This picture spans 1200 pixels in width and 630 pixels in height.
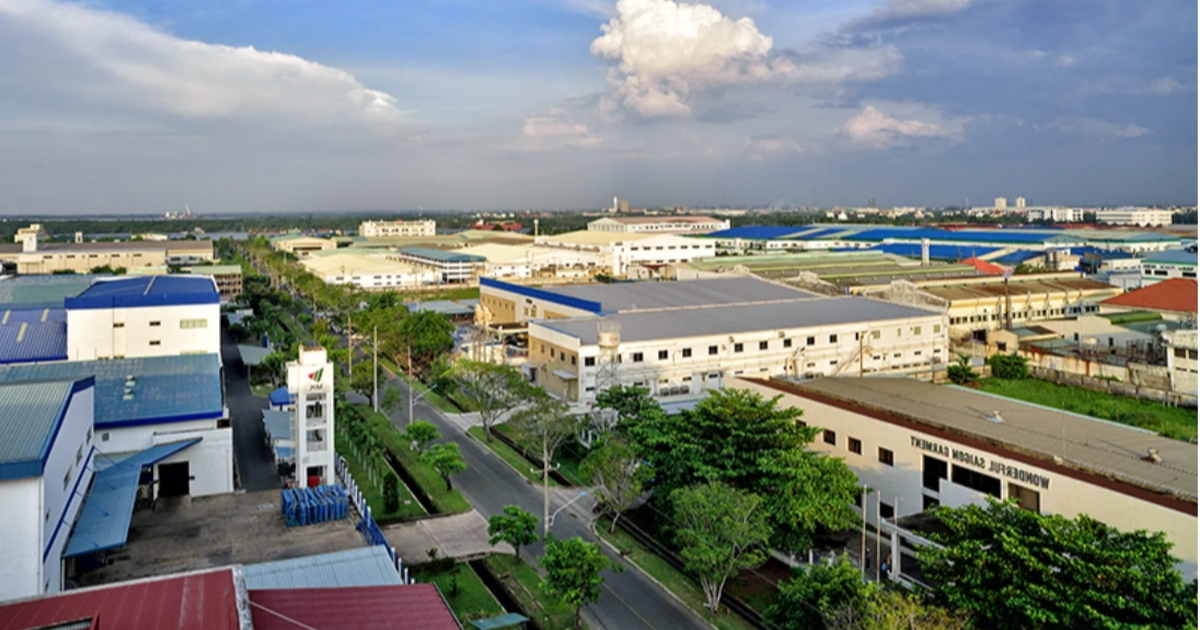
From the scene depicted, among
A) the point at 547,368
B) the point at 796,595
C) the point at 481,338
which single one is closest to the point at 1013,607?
the point at 796,595

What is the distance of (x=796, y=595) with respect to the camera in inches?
485

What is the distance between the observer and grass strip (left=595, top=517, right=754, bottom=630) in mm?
14117

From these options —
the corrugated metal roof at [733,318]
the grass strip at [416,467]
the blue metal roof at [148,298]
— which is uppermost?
the blue metal roof at [148,298]

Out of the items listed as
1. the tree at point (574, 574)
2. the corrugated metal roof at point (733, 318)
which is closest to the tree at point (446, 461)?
the tree at point (574, 574)

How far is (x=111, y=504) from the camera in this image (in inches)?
579

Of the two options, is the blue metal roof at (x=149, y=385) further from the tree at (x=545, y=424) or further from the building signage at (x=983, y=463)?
the building signage at (x=983, y=463)

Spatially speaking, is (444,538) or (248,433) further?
(248,433)

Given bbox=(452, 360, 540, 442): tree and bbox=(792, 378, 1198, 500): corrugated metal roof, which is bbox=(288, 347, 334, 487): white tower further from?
bbox=(792, 378, 1198, 500): corrugated metal roof

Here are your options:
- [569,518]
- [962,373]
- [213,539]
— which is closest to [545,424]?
[569,518]

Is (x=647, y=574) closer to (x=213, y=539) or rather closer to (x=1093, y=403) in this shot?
(x=213, y=539)

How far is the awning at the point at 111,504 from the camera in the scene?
13031 millimetres

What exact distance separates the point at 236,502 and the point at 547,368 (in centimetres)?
1574

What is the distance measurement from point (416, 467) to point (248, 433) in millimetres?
6931

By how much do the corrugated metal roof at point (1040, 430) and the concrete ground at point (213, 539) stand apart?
1152 cm
